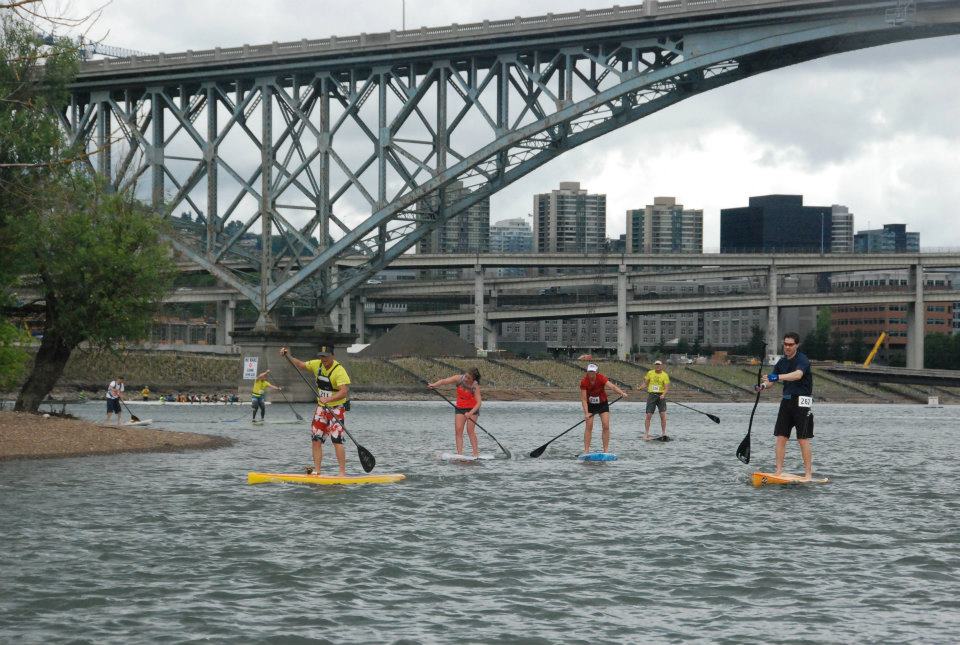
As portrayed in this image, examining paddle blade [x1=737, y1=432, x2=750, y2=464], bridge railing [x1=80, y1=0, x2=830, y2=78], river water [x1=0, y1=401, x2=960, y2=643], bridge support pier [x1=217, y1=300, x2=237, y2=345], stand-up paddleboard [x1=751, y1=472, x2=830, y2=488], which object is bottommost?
river water [x1=0, y1=401, x2=960, y2=643]

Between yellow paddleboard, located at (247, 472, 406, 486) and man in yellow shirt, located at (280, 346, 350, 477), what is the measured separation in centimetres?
26

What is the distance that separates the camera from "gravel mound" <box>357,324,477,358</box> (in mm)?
117000

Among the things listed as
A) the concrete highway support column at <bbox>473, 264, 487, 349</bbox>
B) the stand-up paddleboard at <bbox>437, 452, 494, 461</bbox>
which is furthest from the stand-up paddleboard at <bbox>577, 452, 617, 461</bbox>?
the concrete highway support column at <bbox>473, 264, 487, 349</bbox>

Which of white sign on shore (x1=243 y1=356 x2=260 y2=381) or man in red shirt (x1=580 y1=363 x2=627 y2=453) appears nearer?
man in red shirt (x1=580 y1=363 x2=627 y2=453)

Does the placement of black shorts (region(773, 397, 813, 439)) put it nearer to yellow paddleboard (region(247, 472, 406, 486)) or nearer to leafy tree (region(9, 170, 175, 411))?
yellow paddleboard (region(247, 472, 406, 486))

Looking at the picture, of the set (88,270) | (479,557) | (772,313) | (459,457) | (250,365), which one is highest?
(772,313)

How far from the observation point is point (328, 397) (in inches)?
814

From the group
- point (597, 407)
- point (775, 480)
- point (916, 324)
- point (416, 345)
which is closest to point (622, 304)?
point (416, 345)

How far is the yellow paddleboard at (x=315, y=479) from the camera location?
2125 cm

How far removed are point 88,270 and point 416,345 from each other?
83.5 metres

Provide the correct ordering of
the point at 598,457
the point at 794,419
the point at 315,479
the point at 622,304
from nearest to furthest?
the point at 794,419 < the point at 315,479 < the point at 598,457 < the point at 622,304

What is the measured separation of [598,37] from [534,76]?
309 cm

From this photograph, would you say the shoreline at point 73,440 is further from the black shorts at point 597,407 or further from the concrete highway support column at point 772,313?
the concrete highway support column at point 772,313

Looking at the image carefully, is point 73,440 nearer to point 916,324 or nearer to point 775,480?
point 775,480
